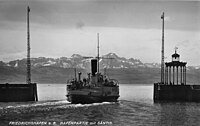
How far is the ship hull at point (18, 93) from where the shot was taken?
238ft

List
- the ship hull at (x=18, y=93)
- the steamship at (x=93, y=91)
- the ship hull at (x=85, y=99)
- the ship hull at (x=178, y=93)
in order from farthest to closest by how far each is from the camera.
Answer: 1. the ship hull at (x=178, y=93)
2. the ship hull at (x=18, y=93)
3. the steamship at (x=93, y=91)
4. the ship hull at (x=85, y=99)

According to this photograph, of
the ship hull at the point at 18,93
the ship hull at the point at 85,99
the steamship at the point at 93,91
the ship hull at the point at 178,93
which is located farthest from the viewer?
the ship hull at the point at 178,93

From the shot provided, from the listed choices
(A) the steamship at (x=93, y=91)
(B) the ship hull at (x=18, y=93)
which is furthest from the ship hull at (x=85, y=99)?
(B) the ship hull at (x=18, y=93)

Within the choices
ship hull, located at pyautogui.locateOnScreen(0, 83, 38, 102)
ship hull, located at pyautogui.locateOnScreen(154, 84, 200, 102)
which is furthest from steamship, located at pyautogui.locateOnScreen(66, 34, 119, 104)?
ship hull, located at pyautogui.locateOnScreen(154, 84, 200, 102)

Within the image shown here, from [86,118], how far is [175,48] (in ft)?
125

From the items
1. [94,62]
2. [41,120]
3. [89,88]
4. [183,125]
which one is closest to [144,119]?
[183,125]

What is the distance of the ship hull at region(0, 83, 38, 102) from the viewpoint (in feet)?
238

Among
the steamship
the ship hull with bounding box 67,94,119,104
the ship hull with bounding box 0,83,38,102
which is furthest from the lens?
the ship hull with bounding box 0,83,38,102

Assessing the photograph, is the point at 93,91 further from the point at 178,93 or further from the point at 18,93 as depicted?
the point at 178,93

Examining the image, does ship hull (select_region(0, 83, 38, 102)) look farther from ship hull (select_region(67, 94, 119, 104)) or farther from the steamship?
ship hull (select_region(67, 94, 119, 104))

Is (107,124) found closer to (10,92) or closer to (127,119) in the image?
(127,119)

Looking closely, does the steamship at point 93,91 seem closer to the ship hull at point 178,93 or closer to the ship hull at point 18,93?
the ship hull at point 18,93

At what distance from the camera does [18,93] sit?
72.9 m

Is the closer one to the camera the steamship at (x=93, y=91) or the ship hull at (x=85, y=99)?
the ship hull at (x=85, y=99)
